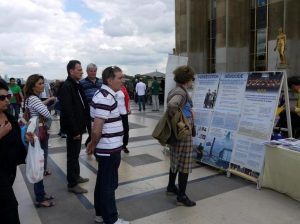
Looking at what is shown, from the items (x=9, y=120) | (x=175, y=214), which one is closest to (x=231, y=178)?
(x=175, y=214)

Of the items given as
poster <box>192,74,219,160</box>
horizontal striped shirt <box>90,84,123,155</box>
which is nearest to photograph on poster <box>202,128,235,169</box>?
poster <box>192,74,219,160</box>

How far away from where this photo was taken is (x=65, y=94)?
174 inches

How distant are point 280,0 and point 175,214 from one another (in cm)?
1993

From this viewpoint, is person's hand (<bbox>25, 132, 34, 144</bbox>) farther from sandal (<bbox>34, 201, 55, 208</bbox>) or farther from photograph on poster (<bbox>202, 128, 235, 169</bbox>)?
photograph on poster (<bbox>202, 128, 235, 169</bbox>)

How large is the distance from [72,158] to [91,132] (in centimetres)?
158

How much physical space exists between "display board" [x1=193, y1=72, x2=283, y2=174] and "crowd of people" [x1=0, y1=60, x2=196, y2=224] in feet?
4.46

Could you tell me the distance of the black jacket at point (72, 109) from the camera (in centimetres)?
439

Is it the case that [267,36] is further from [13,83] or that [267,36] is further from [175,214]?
[175,214]

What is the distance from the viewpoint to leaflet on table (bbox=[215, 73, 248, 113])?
542 cm

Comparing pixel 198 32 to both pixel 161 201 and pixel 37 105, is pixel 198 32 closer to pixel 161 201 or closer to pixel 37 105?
pixel 161 201

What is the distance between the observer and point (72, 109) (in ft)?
14.6

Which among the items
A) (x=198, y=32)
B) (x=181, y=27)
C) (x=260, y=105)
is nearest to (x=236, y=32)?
(x=198, y=32)

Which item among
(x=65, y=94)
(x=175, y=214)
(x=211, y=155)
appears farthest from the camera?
(x=211, y=155)

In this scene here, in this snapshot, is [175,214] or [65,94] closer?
[175,214]
